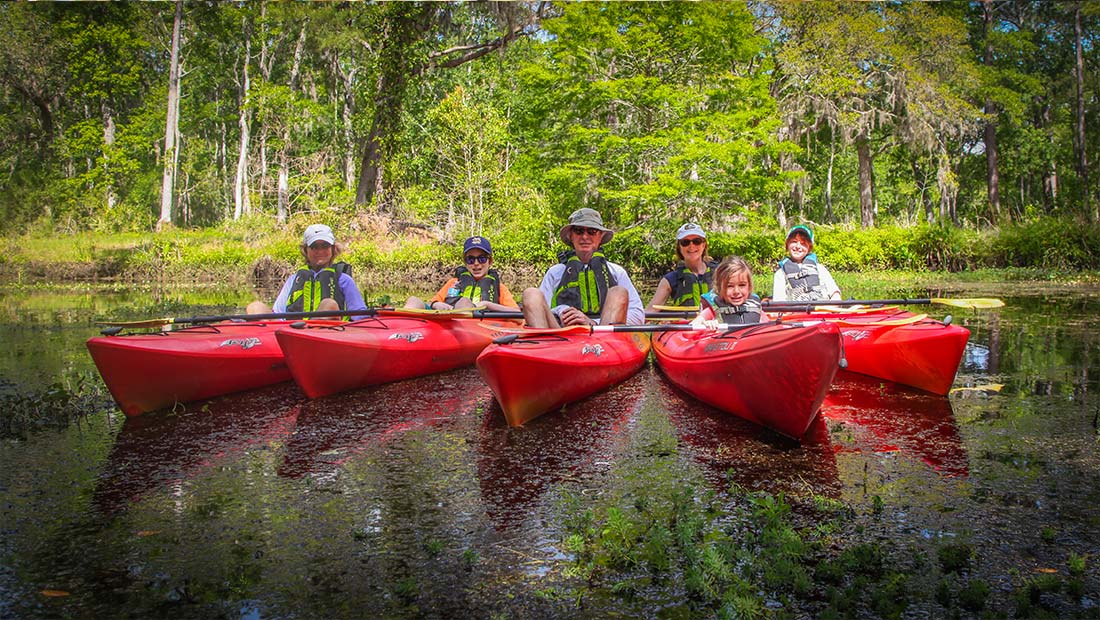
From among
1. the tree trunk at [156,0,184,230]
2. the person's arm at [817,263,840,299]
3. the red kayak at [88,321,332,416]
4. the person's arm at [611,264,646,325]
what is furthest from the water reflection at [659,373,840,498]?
the tree trunk at [156,0,184,230]

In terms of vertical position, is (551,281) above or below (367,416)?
above

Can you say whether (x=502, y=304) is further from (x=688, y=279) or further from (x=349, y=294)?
(x=688, y=279)

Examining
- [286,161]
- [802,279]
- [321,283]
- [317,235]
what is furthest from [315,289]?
[286,161]

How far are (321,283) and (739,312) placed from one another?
4.03 meters

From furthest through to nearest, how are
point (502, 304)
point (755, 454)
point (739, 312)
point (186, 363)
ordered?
point (502, 304), point (186, 363), point (739, 312), point (755, 454)

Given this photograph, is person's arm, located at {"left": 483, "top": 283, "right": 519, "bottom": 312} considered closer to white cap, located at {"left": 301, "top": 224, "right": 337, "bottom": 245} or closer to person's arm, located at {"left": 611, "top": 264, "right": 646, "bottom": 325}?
person's arm, located at {"left": 611, "top": 264, "right": 646, "bottom": 325}

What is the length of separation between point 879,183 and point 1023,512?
141 feet

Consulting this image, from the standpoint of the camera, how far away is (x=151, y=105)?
3353 centimetres

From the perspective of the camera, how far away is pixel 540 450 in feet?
17.5

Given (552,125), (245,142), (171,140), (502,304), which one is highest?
(245,142)

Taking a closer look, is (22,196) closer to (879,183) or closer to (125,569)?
(125,569)

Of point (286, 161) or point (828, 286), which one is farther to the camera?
point (286, 161)

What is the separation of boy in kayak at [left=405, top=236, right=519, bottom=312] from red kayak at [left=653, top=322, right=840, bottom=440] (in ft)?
9.42

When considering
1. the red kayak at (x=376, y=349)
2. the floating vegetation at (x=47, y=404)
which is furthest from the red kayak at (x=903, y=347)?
the floating vegetation at (x=47, y=404)
